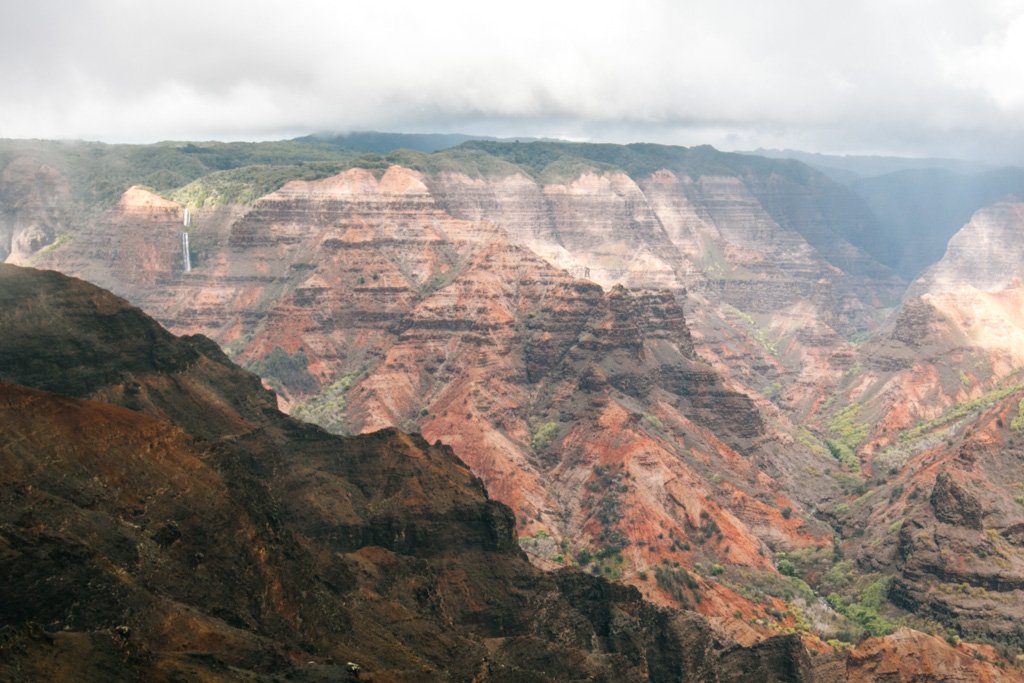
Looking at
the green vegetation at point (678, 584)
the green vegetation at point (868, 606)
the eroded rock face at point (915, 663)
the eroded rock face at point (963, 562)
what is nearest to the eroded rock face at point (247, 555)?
Answer: the eroded rock face at point (915, 663)

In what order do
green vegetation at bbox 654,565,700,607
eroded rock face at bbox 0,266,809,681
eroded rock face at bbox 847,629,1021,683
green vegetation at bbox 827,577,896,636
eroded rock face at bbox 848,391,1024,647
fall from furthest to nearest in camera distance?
green vegetation at bbox 827,577,896,636, eroded rock face at bbox 848,391,1024,647, green vegetation at bbox 654,565,700,607, eroded rock face at bbox 847,629,1021,683, eroded rock face at bbox 0,266,809,681

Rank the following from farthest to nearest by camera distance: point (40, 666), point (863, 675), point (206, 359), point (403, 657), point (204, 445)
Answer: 1. point (206, 359)
2. point (863, 675)
3. point (204, 445)
4. point (403, 657)
5. point (40, 666)

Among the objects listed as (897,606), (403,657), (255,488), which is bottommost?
(897,606)

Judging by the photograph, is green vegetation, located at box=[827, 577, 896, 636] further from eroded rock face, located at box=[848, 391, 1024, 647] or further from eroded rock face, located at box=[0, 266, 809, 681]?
eroded rock face, located at box=[0, 266, 809, 681]

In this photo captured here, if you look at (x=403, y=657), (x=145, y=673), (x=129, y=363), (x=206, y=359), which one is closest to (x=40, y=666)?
(x=145, y=673)

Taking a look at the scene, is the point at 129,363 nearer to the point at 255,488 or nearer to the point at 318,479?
the point at 318,479

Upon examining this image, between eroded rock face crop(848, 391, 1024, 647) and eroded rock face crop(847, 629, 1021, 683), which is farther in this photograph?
eroded rock face crop(848, 391, 1024, 647)

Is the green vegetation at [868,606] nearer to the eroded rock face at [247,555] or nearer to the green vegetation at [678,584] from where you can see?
the green vegetation at [678,584]

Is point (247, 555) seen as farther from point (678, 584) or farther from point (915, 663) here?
point (678, 584)

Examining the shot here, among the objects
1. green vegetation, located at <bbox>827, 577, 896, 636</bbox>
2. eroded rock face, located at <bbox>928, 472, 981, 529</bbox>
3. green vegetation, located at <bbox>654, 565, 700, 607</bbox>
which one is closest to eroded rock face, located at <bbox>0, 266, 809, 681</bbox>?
green vegetation, located at <bbox>654, 565, 700, 607</bbox>
